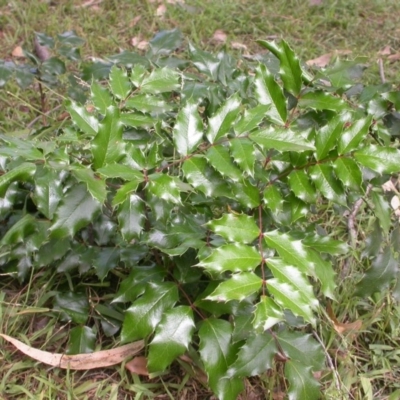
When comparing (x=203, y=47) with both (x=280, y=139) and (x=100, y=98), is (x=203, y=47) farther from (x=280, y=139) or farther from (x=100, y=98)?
(x=280, y=139)

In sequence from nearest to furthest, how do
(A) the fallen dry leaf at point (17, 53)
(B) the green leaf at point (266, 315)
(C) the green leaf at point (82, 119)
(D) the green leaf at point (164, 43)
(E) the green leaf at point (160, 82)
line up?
(B) the green leaf at point (266, 315) < (C) the green leaf at point (82, 119) < (E) the green leaf at point (160, 82) < (D) the green leaf at point (164, 43) < (A) the fallen dry leaf at point (17, 53)

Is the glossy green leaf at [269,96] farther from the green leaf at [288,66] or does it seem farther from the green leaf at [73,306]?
the green leaf at [73,306]

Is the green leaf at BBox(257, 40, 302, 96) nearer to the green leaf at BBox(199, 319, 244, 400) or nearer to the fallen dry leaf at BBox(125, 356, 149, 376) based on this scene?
the green leaf at BBox(199, 319, 244, 400)

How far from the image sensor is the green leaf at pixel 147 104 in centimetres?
146

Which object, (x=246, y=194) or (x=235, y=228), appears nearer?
(x=235, y=228)

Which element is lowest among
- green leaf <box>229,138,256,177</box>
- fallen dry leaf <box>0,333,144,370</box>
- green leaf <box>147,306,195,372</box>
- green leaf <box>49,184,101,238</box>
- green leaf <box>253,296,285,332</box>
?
fallen dry leaf <box>0,333,144,370</box>

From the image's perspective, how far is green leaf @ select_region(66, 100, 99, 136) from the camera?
139cm

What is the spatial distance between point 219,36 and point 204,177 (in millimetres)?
1895

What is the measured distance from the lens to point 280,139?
1206mm

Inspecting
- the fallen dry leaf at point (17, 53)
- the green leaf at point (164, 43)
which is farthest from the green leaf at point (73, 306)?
the fallen dry leaf at point (17, 53)

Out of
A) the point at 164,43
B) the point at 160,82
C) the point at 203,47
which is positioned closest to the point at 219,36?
the point at 203,47

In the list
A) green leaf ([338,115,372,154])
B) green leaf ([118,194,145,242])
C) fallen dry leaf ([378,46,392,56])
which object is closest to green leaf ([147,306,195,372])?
green leaf ([118,194,145,242])

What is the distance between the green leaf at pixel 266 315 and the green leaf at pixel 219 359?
0.91 ft

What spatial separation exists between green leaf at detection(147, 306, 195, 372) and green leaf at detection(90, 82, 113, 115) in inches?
22.0
